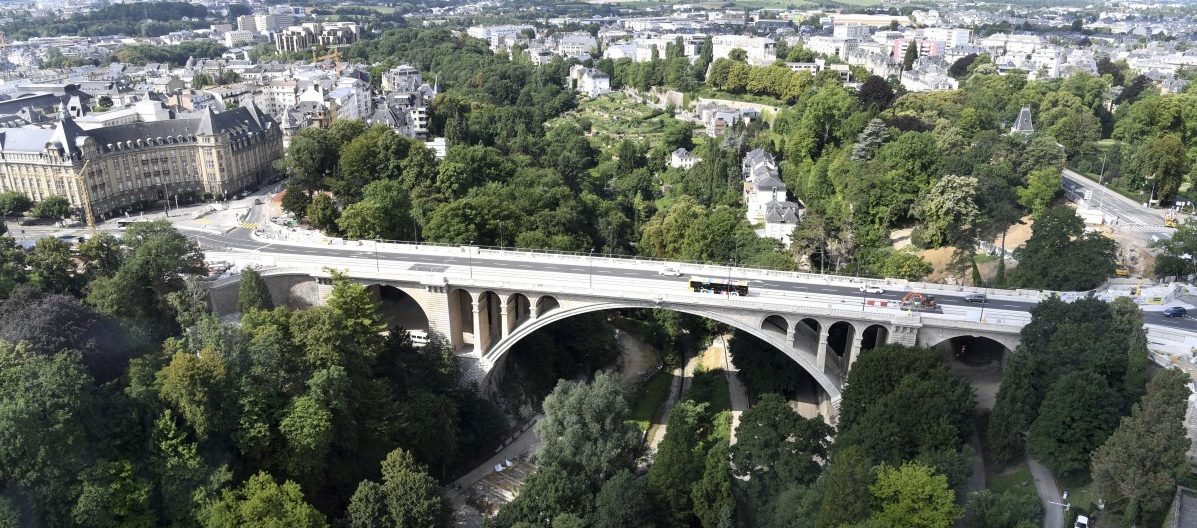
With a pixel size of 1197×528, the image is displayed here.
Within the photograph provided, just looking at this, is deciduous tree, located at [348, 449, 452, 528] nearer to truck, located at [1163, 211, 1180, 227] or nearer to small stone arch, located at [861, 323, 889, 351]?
small stone arch, located at [861, 323, 889, 351]

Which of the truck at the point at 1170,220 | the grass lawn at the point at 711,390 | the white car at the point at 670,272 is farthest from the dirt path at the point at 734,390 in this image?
the truck at the point at 1170,220

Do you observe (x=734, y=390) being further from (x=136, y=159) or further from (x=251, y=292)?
(x=136, y=159)

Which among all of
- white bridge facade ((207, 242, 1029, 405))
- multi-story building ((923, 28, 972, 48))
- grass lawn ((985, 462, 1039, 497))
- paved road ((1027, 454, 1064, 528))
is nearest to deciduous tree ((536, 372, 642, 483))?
white bridge facade ((207, 242, 1029, 405))

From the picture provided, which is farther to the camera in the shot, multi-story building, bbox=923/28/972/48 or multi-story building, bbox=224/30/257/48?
multi-story building, bbox=224/30/257/48

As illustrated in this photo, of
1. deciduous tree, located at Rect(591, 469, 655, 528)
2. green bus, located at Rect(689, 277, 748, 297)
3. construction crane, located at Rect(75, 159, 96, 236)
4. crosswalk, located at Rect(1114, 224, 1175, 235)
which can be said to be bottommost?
deciduous tree, located at Rect(591, 469, 655, 528)

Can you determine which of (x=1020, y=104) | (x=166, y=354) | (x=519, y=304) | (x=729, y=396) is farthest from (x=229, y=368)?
(x=1020, y=104)

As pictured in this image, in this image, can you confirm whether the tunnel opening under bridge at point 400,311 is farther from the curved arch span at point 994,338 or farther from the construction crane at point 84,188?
the curved arch span at point 994,338
